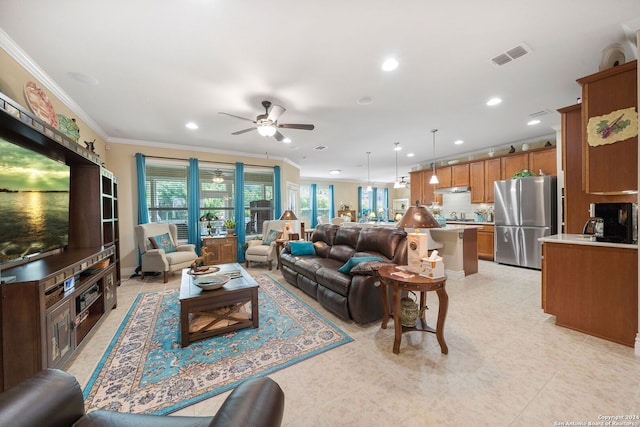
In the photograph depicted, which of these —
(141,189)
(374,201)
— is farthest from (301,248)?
(374,201)

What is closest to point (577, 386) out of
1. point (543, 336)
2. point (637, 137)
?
point (543, 336)

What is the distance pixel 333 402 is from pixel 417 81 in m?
3.25

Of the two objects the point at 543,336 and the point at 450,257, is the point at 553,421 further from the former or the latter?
the point at 450,257

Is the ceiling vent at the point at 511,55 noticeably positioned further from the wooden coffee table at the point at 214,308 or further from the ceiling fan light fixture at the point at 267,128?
the wooden coffee table at the point at 214,308

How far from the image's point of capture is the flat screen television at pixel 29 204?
1885 millimetres

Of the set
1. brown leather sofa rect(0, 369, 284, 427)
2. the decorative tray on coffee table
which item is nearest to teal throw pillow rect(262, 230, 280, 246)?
the decorative tray on coffee table

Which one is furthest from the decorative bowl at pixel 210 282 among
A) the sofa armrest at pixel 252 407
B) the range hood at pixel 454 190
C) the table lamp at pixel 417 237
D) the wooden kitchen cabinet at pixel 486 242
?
the range hood at pixel 454 190

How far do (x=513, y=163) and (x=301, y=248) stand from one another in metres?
5.23

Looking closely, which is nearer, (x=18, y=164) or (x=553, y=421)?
(x=553, y=421)

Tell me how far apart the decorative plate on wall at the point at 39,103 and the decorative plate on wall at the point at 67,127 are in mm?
110

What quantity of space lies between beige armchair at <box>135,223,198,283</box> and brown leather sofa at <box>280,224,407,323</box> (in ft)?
6.51

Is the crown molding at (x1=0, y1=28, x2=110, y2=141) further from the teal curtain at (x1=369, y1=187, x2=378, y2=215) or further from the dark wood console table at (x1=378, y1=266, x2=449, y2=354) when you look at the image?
the teal curtain at (x1=369, y1=187, x2=378, y2=215)

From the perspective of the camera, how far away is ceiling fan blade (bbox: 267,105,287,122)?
315 centimetres

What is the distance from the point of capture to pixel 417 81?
2848 mm
